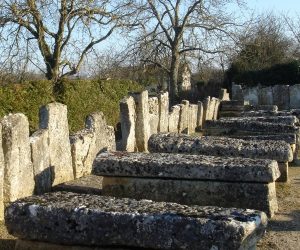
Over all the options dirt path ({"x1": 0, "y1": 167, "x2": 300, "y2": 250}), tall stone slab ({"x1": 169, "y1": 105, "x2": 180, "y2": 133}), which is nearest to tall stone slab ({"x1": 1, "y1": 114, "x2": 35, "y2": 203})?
dirt path ({"x1": 0, "y1": 167, "x2": 300, "y2": 250})

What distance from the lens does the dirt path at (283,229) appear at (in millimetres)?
4883

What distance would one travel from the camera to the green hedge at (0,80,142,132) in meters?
11.7

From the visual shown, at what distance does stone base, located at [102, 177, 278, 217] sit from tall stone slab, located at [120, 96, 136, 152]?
3.75m

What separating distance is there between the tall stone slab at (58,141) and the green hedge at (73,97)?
442 centimetres

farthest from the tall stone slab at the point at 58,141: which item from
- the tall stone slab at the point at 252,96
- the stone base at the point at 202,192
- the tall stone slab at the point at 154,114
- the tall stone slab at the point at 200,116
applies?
the tall stone slab at the point at 252,96

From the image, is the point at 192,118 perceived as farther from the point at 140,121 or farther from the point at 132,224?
the point at 132,224

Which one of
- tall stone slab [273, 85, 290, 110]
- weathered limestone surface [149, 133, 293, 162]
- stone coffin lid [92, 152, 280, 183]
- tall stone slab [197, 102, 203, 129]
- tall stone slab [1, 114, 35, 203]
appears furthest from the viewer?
tall stone slab [273, 85, 290, 110]

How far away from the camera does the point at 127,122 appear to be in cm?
967

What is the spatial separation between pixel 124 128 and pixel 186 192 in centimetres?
410

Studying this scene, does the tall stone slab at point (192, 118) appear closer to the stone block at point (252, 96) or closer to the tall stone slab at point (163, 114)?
the tall stone slab at point (163, 114)

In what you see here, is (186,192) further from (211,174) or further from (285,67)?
(285,67)

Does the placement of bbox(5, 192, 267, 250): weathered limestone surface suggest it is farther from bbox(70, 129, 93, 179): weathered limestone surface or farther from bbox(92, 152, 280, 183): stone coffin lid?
bbox(70, 129, 93, 179): weathered limestone surface

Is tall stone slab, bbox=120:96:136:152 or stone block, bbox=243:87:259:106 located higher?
stone block, bbox=243:87:259:106

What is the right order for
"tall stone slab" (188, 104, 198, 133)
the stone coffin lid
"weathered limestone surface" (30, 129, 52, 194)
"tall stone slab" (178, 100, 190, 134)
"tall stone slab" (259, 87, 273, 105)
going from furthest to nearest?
1. "tall stone slab" (259, 87, 273, 105)
2. "tall stone slab" (188, 104, 198, 133)
3. "tall stone slab" (178, 100, 190, 134)
4. "weathered limestone surface" (30, 129, 52, 194)
5. the stone coffin lid
